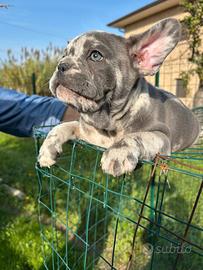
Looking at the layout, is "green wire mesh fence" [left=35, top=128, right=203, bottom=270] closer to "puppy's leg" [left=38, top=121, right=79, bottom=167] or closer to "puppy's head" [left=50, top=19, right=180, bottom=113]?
"puppy's leg" [left=38, top=121, right=79, bottom=167]

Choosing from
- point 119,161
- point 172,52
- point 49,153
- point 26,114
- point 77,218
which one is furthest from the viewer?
point 172,52

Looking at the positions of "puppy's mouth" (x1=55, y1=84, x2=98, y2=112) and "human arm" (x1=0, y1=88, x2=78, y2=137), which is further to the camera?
"human arm" (x1=0, y1=88, x2=78, y2=137)

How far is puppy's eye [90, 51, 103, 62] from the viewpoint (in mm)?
1584

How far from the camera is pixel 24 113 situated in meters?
2.57

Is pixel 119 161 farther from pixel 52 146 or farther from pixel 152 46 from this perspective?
pixel 152 46

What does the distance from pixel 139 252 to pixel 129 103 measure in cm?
121

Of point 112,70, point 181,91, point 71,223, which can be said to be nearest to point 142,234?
point 71,223

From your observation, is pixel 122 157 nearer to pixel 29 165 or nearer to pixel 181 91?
pixel 29 165

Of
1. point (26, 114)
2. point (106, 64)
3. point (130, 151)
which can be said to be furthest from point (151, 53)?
point (26, 114)

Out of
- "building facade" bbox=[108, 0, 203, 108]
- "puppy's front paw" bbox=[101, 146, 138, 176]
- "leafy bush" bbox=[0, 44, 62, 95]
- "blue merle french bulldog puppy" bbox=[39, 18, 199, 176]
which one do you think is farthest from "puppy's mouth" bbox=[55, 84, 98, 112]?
"leafy bush" bbox=[0, 44, 62, 95]

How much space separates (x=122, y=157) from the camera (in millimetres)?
1268

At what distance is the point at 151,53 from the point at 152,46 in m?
0.03

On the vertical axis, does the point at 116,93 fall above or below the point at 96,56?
below

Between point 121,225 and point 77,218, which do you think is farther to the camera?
point 77,218
